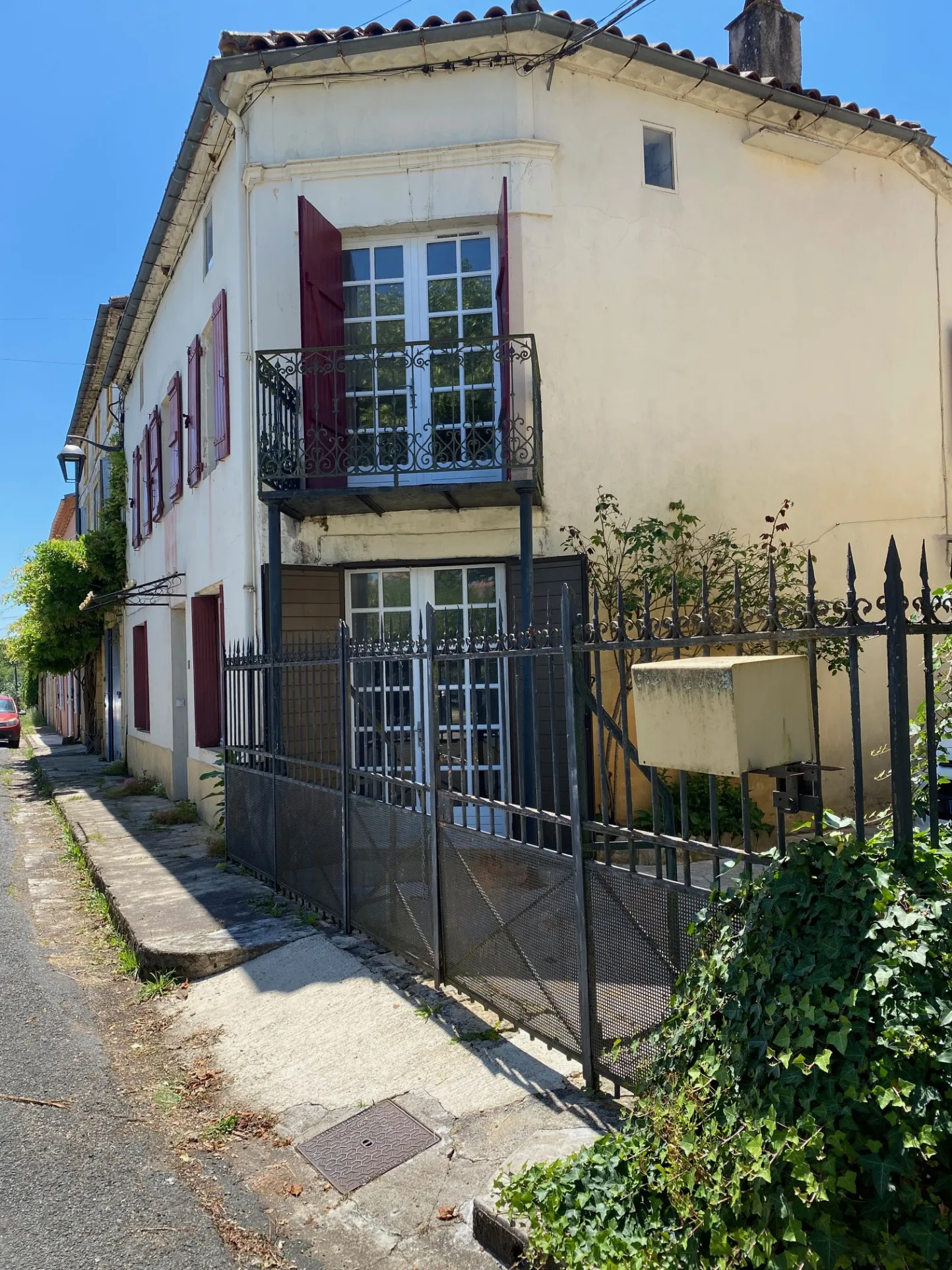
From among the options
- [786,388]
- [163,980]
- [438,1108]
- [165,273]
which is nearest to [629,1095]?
[438,1108]

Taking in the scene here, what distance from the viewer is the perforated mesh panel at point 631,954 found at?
3268 mm

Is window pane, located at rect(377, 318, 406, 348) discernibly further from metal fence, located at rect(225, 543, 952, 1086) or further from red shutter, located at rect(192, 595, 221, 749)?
red shutter, located at rect(192, 595, 221, 749)

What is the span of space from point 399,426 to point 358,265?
163 centimetres

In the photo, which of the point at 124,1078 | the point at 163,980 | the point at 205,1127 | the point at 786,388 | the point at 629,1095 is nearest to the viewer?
the point at 629,1095

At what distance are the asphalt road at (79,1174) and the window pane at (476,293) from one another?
6543 mm

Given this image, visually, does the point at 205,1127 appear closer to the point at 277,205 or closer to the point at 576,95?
the point at 277,205

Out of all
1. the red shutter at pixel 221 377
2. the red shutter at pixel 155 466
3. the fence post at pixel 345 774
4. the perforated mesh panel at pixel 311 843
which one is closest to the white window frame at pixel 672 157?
the red shutter at pixel 221 377

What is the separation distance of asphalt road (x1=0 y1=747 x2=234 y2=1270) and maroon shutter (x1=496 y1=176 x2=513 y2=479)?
5112mm

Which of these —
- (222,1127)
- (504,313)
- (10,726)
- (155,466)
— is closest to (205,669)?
(155,466)

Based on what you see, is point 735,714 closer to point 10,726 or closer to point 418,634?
point 418,634

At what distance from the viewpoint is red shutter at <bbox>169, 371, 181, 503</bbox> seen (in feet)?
39.3

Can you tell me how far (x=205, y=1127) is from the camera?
13.2 feet

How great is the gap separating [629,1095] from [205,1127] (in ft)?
5.96

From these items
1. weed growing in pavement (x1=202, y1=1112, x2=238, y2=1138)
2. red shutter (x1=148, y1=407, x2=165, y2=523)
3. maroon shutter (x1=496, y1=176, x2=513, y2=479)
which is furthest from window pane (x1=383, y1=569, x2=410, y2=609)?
red shutter (x1=148, y1=407, x2=165, y2=523)
